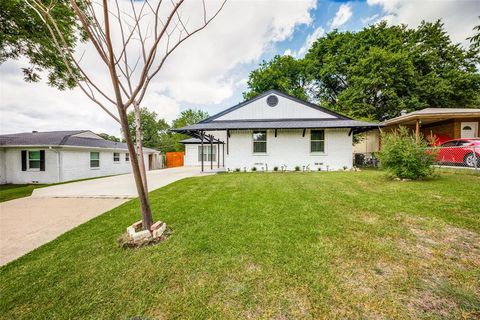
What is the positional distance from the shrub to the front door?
9808mm

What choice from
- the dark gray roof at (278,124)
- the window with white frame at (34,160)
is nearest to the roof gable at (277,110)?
the dark gray roof at (278,124)

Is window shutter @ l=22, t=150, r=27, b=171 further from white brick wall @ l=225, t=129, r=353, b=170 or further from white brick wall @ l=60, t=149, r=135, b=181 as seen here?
white brick wall @ l=225, t=129, r=353, b=170

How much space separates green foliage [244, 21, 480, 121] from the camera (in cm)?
1717

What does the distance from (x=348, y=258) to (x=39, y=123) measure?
125 ft

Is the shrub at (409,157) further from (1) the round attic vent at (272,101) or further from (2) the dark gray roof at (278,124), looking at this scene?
(1) the round attic vent at (272,101)

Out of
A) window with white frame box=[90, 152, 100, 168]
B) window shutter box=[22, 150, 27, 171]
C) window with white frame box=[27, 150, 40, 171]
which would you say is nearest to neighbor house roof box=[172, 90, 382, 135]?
window with white frame box=[90, 152, 100, 168]

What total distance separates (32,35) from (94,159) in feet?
28.9

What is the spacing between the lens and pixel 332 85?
2320 centimetres

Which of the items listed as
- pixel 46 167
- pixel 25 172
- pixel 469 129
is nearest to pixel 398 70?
pixel 469 129

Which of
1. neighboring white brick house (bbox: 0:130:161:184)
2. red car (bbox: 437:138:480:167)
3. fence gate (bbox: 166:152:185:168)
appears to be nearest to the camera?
red car (bbox: 437:138:480:167)

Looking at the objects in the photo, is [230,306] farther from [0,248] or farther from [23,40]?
[23,40]

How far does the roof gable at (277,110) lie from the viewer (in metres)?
12.2

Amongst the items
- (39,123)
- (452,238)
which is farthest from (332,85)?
(39,123)

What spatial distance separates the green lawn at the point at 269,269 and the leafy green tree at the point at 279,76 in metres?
23.4
